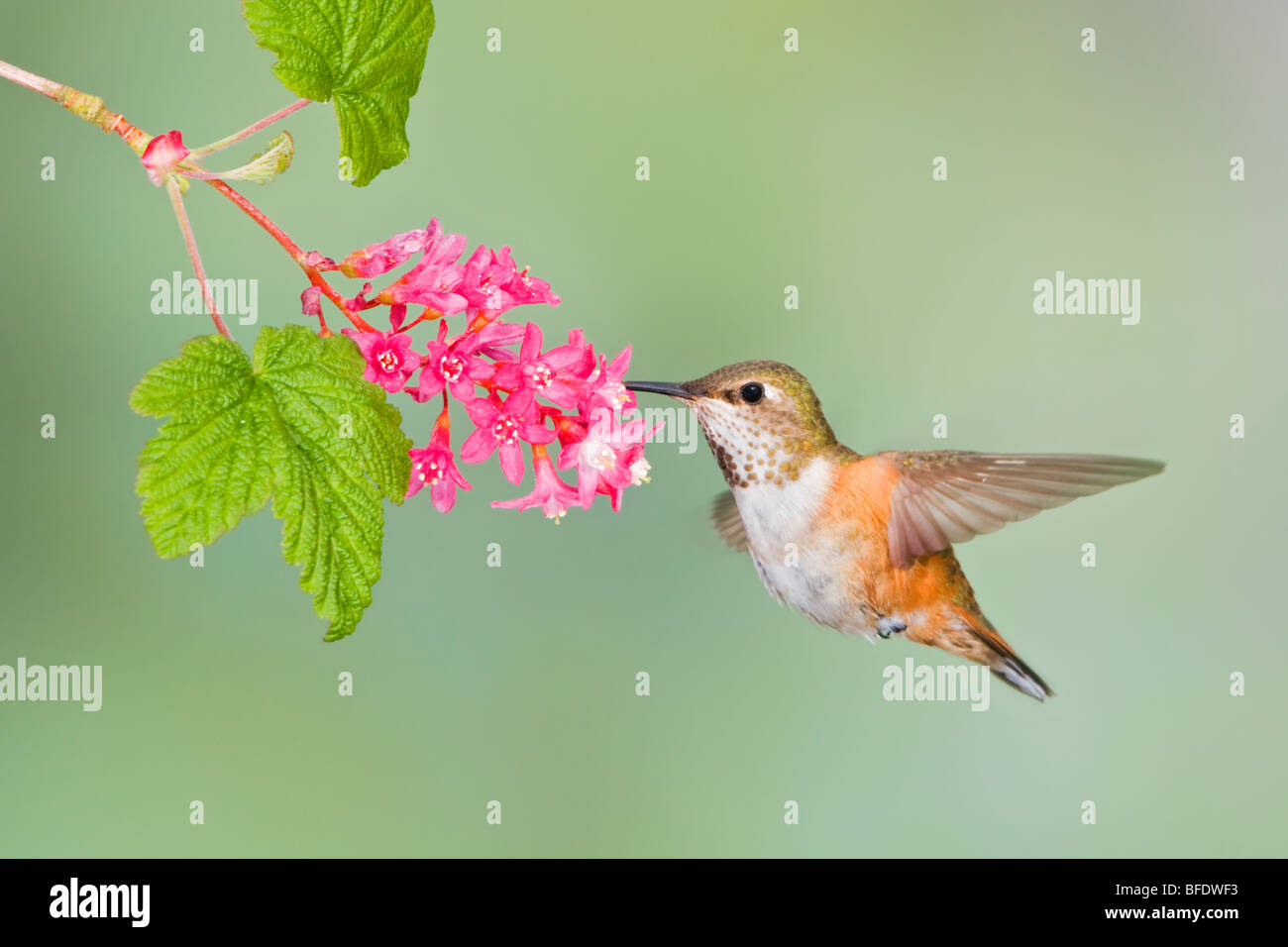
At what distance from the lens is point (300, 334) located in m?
0.73

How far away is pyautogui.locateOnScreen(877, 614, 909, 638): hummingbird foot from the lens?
4.05 feet

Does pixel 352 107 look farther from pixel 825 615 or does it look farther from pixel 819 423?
pixel 825 615

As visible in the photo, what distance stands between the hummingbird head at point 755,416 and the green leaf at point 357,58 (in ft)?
1.08

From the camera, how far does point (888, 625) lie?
1238 mm

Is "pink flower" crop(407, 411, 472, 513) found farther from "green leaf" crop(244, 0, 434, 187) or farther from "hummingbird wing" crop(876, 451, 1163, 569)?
"hummingbird wing" crop(876, 451, 1163, 569)

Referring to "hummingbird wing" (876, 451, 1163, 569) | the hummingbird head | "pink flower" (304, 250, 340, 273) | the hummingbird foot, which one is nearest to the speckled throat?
the hummingbird head

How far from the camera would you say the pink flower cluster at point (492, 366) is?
0.76m

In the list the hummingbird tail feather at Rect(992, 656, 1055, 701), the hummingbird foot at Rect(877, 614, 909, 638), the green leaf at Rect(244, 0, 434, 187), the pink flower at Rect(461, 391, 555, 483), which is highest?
the green leaf at Rect(244, 0, 434, 187)

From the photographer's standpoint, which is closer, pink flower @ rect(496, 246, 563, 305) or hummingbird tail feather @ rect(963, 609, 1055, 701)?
pink flower @ rect(496, 246, 563, 305)

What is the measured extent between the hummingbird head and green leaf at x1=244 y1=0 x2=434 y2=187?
0.33 meters

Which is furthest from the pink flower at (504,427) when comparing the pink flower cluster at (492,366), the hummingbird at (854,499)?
the hummingbird at (854,499)

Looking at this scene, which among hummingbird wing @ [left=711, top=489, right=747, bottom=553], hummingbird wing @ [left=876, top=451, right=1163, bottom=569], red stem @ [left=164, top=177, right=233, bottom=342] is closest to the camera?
red stem @ [left=164, top=177, right=233, bottom=342]

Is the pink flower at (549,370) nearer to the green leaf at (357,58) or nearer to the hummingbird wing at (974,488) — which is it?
the green leaf at (357,58)

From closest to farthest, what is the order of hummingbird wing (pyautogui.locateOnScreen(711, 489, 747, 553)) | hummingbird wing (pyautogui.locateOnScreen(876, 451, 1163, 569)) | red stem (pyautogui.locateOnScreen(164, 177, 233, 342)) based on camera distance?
1. red stem (pyautogui.locateOnScreen(164, 177, 233, 342))
2. hummingbird wing (pyautogui.locateOnScreen(876, 451, 1163, 569))
3. hummingbird wing (pyautogui.locateOnScreen(711, 489, 747, 553))
